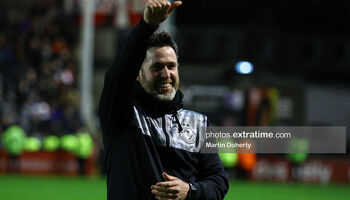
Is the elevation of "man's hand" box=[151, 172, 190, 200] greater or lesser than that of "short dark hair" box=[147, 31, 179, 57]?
lesser

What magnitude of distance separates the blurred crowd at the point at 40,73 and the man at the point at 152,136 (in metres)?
18.1

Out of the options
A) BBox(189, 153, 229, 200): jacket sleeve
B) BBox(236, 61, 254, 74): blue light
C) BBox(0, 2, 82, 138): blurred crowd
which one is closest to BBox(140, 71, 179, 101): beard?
BBox(189, 153, 229, 200): jacket sleeve

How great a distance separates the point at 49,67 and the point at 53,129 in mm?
4298

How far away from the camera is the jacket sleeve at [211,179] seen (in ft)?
14.3

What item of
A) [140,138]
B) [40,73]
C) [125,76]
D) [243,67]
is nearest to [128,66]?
[125,76]

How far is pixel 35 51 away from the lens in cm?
2684

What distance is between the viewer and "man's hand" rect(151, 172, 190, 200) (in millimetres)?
4148

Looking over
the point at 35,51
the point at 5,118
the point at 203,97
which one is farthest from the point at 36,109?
the point at 203,97

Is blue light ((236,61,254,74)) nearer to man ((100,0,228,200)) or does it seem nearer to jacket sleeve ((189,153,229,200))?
jacket sleeve ((189,153,229,200))

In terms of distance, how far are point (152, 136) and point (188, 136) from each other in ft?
0.78

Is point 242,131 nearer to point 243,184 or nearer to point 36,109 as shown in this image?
point 243,184

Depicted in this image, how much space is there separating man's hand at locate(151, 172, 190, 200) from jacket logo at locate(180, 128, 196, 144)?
0.90 feet

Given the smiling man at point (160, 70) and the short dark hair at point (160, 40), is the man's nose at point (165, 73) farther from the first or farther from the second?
the short dark hair at point (160, 40)

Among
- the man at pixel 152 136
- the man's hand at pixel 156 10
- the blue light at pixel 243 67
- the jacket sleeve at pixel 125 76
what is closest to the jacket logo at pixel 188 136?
the man at pixel 152 136
